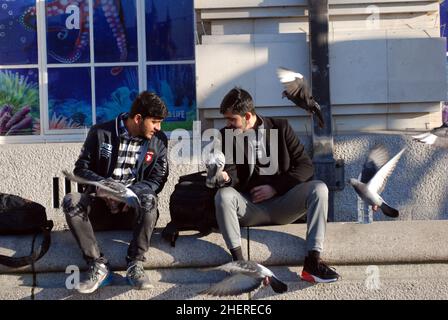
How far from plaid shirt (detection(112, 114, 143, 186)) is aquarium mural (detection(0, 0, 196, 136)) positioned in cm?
206

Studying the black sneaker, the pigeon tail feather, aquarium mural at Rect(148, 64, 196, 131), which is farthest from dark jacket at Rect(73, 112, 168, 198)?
aquarium mural at Rect(148, 64, 196, 131)

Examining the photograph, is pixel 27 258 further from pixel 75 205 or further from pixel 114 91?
pixel 114 91

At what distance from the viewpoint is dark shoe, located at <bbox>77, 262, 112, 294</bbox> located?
4.89 meters

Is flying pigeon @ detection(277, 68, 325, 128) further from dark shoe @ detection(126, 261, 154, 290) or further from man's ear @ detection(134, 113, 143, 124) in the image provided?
dark shoe @ detection(126, 261, 154, 290)

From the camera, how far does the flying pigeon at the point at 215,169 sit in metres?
5.11

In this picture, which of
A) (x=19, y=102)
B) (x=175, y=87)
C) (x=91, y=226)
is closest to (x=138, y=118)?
(x=91, y=226)

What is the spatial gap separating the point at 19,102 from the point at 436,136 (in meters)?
3.95

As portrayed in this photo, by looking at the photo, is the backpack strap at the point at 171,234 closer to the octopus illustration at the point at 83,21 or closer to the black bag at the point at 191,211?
the black bag at the point at 191,211

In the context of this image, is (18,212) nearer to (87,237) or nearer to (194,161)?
(87,237)

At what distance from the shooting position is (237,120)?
17.6 feet

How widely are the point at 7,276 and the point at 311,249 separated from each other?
2.07 metres

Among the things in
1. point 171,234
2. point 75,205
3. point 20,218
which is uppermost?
point 75,205
